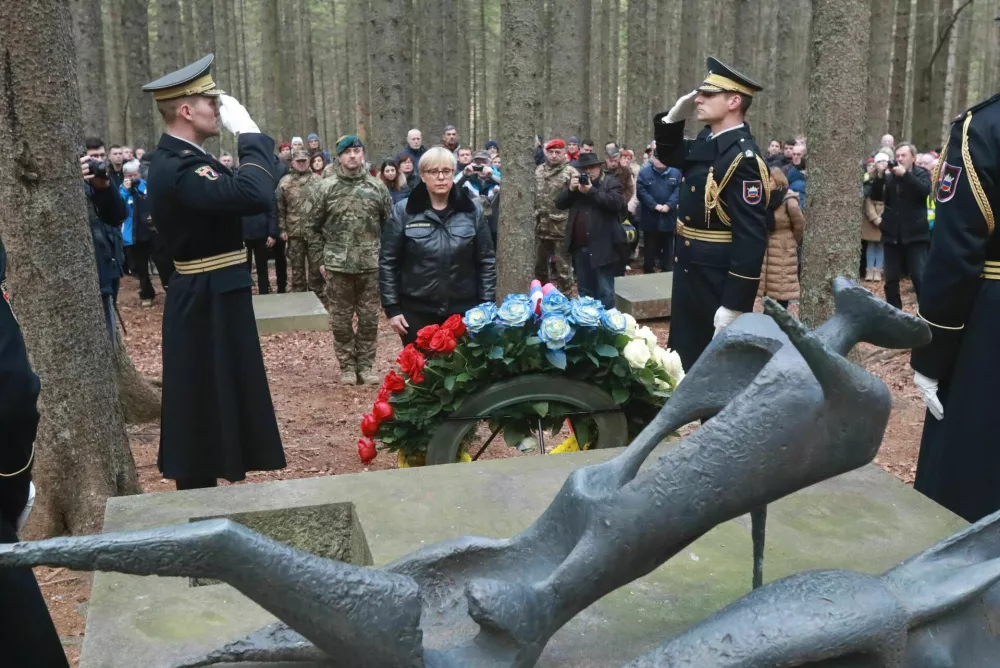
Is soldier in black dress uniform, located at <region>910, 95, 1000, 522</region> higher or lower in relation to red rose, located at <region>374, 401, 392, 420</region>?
higher

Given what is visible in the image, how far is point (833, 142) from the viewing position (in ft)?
20.2

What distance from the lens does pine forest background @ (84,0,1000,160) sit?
13.3 metres

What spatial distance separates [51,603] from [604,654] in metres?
2.89

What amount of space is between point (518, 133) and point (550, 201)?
10.9 ft

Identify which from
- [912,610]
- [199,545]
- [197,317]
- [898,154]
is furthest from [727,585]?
[898,154]

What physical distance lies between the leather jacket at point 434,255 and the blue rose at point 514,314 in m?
1.33

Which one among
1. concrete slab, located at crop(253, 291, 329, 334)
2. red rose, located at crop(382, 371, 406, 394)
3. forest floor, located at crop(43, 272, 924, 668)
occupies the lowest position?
forest floor, located at crop(43, 272, 924, 668)

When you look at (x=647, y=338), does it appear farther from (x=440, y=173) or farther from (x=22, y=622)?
(x=22, y=622)

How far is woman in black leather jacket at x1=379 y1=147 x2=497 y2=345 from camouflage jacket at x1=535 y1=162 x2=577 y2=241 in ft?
16.7

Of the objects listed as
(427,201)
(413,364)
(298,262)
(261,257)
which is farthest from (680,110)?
(261,257)

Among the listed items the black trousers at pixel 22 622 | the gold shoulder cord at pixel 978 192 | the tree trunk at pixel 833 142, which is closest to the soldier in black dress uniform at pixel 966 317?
the gold shoulder cord at pixel 978 192

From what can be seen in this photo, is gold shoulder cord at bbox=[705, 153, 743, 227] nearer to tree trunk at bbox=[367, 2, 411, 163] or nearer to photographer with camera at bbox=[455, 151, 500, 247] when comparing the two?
photographer with camera at bbox=[455, 151, 500, 247]

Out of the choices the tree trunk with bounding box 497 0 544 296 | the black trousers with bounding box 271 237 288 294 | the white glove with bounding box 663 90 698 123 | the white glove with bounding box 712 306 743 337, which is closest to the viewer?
the white glove with bounding box 712 306 743 337

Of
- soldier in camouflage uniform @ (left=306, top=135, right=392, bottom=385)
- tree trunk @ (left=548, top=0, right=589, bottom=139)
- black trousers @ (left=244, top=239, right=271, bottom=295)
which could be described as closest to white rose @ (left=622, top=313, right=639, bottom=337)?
soldier in camouflage uniform @ (left=306, top=135, right=392, bottom=385)
